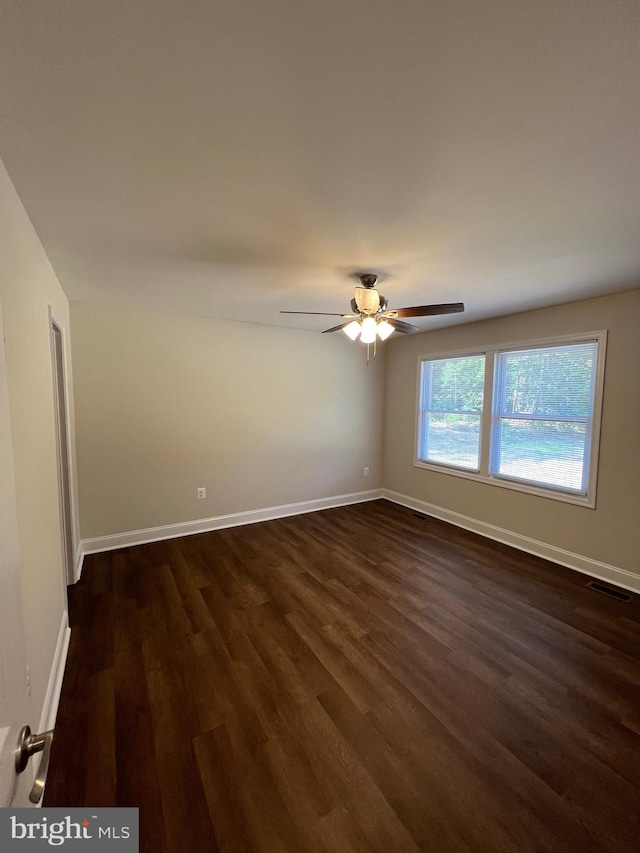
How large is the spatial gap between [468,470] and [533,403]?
105 cm

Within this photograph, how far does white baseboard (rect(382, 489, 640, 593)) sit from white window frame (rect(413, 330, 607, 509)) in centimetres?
48

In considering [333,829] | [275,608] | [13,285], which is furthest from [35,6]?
[275,608]

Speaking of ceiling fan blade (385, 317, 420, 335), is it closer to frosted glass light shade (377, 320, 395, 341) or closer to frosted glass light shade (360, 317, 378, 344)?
frosted glass light shade (377, 320, 395, 341)

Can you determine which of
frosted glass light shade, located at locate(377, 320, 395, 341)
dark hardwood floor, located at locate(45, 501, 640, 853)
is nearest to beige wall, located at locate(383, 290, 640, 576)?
dark hardwood floor, located at locate(45, 501, 640, 853)

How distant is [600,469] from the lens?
9.69 ft

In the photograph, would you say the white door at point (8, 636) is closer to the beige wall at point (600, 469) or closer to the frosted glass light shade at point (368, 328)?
the frosted glass light shade at point (368, 328)

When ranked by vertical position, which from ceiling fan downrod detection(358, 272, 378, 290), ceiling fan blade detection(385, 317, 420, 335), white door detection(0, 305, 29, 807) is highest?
ceiling fan downrod detection(358, 272, 378, 290)

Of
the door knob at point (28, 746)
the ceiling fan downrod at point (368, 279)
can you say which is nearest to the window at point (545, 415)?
the ceiling fan downrod at point (368, 279)

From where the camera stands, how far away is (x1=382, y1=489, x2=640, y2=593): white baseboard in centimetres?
286

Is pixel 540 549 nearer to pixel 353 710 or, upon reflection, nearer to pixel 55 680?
pixel 353 710

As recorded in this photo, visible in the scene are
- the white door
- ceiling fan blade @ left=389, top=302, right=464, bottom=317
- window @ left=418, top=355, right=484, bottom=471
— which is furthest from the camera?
window @ left=418, top=355, right=484, bottom=471

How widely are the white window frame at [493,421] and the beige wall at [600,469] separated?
0.05 meters

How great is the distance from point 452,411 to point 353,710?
3370mm

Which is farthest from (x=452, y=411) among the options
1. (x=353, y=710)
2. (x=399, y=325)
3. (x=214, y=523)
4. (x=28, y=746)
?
(x=28, y=746)
